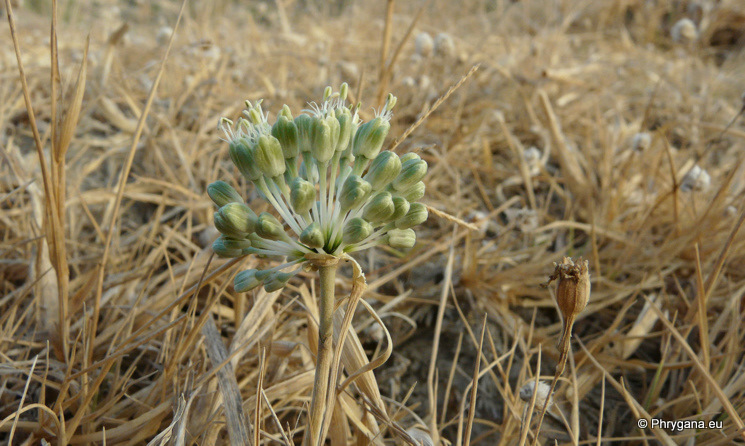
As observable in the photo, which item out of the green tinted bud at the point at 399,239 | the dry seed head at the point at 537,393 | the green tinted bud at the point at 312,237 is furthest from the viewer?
the dry seed head at the point at 537,393

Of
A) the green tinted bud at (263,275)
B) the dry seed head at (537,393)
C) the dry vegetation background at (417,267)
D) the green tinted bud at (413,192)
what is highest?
the green tinted bud at (413,192)

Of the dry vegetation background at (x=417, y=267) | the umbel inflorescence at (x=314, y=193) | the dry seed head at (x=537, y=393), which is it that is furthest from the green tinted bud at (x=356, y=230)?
the dry seed head at (x=537, y=393)

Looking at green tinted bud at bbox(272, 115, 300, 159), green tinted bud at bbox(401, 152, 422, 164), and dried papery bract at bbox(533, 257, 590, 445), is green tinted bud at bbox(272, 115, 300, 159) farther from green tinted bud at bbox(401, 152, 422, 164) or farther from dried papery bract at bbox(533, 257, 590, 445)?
dried papery bract at bbox(533, 257, 590, 445)

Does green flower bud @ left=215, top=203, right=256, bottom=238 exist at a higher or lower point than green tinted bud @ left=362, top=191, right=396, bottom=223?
lower

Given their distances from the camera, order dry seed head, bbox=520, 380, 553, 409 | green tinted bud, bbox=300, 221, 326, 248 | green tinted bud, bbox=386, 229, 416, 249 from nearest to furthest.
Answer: green tinted bud, bbox=300, 221, 326, 248
green tinted bud, bbox=386, 229, 416, 249
dry seed head, bbox=520, 380, 553, 409

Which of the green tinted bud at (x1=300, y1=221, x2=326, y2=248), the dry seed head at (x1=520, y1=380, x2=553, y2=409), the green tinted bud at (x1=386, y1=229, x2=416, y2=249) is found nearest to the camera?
the green tinted bud at (x1=300, y1=221, x2=326, y2=248)

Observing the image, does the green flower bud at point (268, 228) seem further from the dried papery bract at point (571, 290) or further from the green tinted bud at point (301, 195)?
the dried papery bract at point (571, 290)

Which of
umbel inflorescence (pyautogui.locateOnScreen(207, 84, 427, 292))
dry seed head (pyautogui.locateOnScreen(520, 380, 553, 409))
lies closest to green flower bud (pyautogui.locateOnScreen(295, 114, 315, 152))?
umbel inflorescence (pyautogui.locateOnScreen(207, 84, 427, 292))

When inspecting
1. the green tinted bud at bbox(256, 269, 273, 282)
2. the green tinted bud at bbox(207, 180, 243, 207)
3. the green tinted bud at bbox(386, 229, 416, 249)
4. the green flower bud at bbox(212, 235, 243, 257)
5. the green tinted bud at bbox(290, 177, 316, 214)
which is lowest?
the green tinted bud at bbox(256, 269, 273, 282)

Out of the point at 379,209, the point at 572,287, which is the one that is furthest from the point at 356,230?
the point at 572,287
